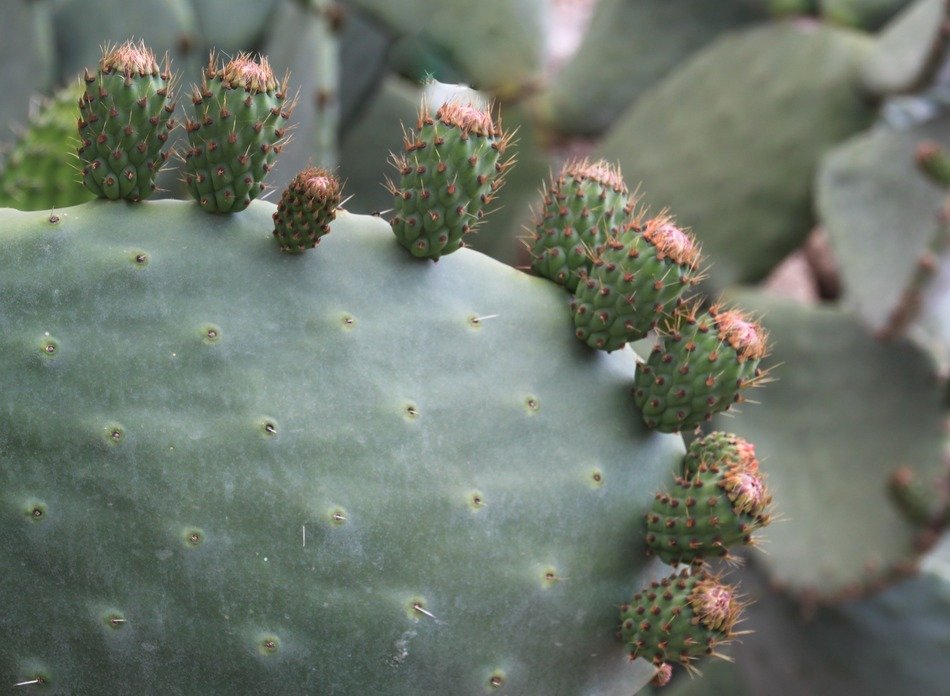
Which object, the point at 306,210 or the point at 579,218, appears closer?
the point at 306,210

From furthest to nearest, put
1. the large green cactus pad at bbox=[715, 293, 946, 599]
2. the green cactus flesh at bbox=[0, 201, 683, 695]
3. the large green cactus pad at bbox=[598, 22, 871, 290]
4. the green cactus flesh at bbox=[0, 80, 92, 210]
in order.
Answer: the large green cactus pad at bbox=[598, 22, 871, 290], the large green cactus pad at bbox=[715, 293, 946, 599], the green cactus flesh at bbox=[0, 80, 92, 210], the green cactus flesh at bbox=[0, 201, 683, 695]

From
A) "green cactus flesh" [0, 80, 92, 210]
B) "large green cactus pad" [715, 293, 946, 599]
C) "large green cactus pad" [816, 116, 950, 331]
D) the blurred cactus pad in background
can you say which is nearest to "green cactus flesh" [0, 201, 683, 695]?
the blurred cactus pad in background

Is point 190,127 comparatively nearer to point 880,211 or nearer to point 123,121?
point 123,121

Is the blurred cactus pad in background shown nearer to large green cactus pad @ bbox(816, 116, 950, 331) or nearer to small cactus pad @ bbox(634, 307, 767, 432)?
small cactus pad @ bbox(634, 307, 767, 432)

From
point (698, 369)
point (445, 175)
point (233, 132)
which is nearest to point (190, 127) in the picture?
point (233, 132)

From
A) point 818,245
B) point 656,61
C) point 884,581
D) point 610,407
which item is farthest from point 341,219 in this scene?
point 818,245

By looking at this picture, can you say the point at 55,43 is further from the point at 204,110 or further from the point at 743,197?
the point at 743,197

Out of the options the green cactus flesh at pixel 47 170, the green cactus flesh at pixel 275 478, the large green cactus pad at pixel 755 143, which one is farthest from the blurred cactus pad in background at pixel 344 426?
the large green cactus pad at pixel 755 143
